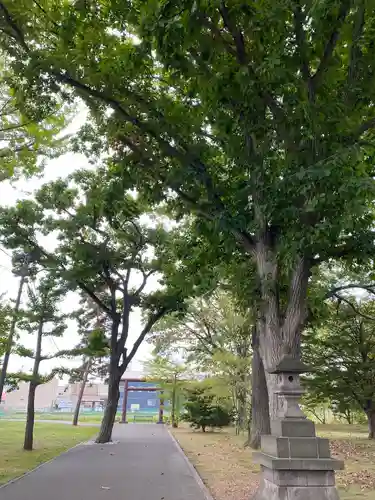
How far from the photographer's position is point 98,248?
15.6m

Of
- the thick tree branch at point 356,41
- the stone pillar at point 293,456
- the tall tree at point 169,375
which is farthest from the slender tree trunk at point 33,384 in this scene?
the thick tree branch at point 356,41

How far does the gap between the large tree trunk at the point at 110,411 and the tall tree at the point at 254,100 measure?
12.0 m

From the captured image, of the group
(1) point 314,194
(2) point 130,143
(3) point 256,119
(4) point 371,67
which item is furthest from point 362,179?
(2) point 130,143

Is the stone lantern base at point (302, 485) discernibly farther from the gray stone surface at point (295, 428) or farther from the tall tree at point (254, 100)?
the tall tree at point (254, 100)

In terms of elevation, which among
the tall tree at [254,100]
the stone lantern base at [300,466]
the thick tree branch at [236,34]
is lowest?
the stone lantern base at [300,466]

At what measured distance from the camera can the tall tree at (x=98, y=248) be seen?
14289mm

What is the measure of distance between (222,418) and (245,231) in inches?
772

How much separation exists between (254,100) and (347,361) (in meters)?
15.4

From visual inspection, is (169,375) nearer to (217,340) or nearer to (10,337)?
(217,340)

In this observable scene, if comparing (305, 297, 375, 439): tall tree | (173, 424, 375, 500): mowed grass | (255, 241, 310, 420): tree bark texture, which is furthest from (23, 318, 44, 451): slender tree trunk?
(305, 297, 375, 439): tall tree

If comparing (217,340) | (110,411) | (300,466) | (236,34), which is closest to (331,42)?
(236,34)

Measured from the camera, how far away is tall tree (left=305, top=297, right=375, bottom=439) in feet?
58.0

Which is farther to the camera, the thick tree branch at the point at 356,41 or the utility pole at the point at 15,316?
the utility pole at the point at 15,316

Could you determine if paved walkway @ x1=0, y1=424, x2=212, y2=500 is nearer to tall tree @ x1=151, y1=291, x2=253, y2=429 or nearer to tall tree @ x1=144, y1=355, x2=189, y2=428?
tall tree @ x1=151, y1=291, x2=253, y2=429
